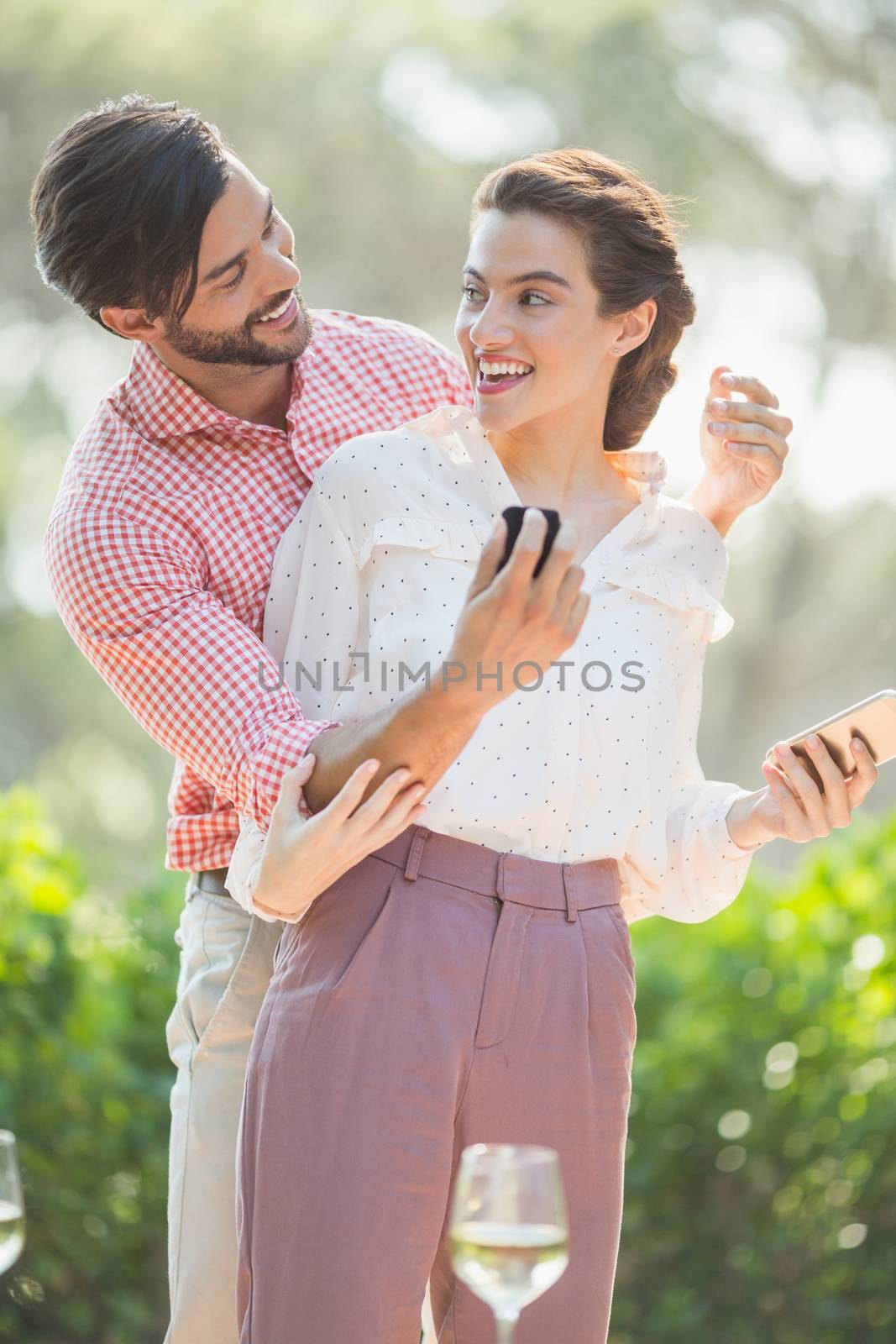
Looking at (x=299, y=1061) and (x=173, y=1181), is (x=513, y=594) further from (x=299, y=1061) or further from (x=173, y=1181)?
(x=173, y=1181)

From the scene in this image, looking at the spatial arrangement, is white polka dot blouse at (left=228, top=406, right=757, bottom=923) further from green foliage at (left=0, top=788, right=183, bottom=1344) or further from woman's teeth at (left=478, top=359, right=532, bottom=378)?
green foliage at (left=0, top=788, right=183, bottom=1344)

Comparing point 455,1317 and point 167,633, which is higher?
point 167,633

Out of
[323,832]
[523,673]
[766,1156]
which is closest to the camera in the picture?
[323,832]

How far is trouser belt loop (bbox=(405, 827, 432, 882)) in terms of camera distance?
78.0 inches

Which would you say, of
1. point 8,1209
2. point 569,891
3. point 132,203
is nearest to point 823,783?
point 569,891

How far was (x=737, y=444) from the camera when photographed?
239 centimetres

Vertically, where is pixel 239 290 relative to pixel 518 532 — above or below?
above

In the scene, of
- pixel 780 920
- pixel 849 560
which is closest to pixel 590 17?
pixel 849 560

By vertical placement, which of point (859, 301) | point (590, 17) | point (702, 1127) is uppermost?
point (590, 17)

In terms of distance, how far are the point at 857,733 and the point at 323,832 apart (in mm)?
726

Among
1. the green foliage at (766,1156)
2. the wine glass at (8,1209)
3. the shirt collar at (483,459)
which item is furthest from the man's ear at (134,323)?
the green foliage at (766,1156)

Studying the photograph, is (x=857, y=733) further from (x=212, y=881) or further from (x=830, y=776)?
(x=212, y=881)

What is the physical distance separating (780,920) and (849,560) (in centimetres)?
527

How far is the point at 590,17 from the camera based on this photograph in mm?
9094
